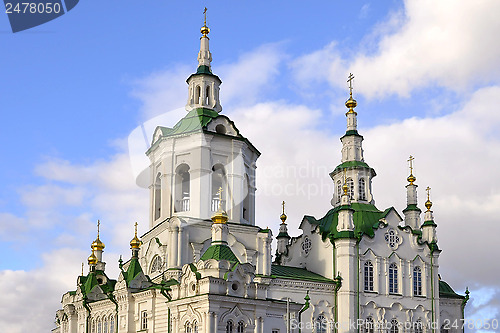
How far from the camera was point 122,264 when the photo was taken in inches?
1631

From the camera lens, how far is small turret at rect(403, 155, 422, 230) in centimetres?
4869

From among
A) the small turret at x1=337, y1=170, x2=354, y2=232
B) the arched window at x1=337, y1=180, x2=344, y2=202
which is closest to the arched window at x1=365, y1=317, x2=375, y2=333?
the small turret at x1=337, y1=170, x2=354, y2=232

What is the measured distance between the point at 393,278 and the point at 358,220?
3882 millimetres

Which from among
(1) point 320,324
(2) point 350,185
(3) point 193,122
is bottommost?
(1) point 320,324

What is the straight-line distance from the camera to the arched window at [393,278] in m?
44.8

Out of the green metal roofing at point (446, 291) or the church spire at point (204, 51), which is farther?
the green metal roofing at point (446, 291)

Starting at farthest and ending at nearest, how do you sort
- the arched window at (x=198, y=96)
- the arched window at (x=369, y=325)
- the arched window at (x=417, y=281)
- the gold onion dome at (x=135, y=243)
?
the arched window at (x=417, y=281)
the arched window at (x=369, y=325)
the arched window at (x=198, y=96)
the gold onion dome at (x=135, y=243)

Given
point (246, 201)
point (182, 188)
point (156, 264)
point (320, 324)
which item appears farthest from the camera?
point (320, 324)

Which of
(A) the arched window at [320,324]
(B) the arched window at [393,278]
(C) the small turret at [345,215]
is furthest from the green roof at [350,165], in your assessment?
(A) the arched window at [320,324]

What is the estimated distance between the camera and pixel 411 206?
161ft

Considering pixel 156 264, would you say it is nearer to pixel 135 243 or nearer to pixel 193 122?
pixel 135 243

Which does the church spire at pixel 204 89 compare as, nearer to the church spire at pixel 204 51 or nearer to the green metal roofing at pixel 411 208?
the church spire at pixel 204 51

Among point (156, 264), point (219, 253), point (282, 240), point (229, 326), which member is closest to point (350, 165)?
point (282, 240)

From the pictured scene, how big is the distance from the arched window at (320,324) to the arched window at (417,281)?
6298 millimetres
